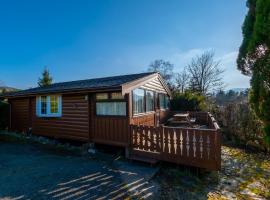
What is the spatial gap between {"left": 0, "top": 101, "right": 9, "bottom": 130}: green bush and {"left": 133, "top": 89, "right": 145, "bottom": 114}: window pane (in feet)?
33.1

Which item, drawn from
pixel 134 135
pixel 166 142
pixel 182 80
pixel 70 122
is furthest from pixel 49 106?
pixel 182 80

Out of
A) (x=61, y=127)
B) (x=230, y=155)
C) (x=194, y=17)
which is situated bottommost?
(x=230, y=155)

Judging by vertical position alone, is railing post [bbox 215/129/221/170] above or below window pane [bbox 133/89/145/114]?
below

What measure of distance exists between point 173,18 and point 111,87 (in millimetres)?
5662

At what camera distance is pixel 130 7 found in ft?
34.4

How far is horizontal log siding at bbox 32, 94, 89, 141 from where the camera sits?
8812 millimetres

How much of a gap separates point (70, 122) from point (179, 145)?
5782 mm

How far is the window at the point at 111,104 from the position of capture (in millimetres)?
7762

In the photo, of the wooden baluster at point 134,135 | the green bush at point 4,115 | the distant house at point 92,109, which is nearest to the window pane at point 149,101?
the distant house at point 92,109

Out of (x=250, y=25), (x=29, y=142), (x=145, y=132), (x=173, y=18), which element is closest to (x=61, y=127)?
(x=29, y=142)

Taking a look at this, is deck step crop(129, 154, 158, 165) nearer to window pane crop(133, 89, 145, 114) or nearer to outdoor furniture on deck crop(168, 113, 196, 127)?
window pane crop(133, 89, 145, 114)

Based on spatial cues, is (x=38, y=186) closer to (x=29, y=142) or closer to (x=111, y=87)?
(x=111, y=87)

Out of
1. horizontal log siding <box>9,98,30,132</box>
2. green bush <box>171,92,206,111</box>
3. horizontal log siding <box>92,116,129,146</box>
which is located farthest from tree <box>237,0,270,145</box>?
horizontal log siding <box>9,98,30,132</box>

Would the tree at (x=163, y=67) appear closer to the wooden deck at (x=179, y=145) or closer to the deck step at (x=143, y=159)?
the wooden deck at (x=179, y=145)
